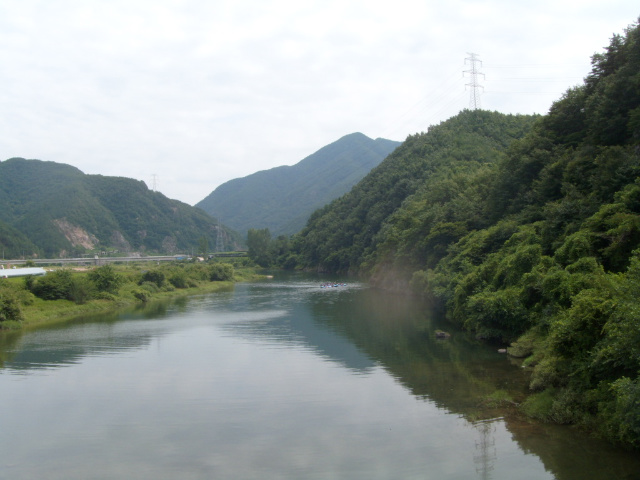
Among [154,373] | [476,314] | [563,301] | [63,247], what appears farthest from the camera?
[63,247]

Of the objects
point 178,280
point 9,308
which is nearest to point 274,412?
point 9,308

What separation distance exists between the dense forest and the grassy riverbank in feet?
91.4

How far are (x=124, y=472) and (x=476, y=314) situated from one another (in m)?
21.1

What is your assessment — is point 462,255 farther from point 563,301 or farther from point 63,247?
point 63,247

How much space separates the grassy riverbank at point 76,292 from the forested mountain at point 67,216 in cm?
7088

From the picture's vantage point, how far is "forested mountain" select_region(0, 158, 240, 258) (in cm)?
14588

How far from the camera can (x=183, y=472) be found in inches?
555

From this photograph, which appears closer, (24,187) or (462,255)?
(462,255)

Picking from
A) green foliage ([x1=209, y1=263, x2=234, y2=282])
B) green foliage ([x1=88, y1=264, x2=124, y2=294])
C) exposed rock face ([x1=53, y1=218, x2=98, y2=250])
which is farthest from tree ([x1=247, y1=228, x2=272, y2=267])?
green foliage ([x1=88, y1=264, x2=124, y2=294])

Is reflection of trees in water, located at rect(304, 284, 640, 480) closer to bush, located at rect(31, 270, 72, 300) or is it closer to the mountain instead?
bush, located at rect(31, 270, 72, 300)

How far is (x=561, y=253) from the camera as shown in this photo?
84.6 ft

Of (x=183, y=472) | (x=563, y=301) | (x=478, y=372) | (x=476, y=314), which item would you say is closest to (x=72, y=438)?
(x=183, y=472)

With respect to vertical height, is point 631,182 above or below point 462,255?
above

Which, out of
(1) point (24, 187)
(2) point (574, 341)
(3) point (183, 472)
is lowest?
(3) point (183, 472)
